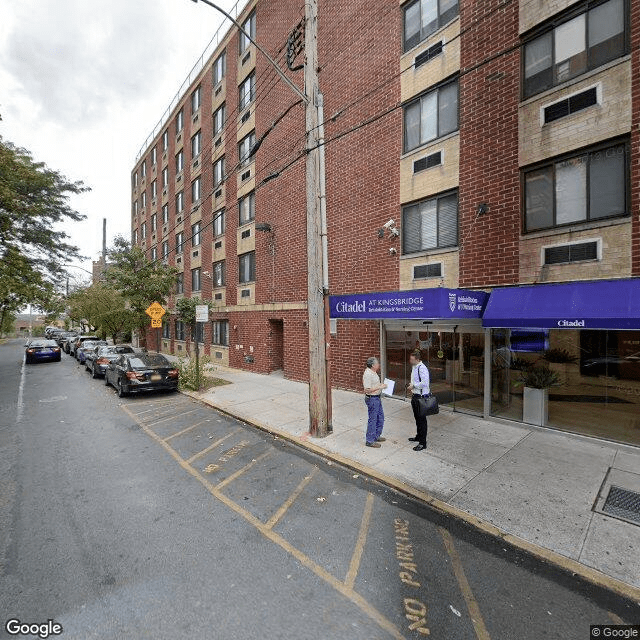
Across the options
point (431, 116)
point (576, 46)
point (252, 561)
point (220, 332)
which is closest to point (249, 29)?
point (431, 116)

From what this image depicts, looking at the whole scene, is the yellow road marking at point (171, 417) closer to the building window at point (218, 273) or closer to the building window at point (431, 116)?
the building window at point (431, 116)

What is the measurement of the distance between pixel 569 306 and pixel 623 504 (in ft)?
11.1

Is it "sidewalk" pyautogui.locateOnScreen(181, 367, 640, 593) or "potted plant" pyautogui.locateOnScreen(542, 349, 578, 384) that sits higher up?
"potted plant" pyautogui.locateOnScreen(542, 349, 578, 384)

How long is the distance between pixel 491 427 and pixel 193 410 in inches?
322

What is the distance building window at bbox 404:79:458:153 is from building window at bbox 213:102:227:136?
1426cm

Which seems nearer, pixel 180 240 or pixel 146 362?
pixel 146 362

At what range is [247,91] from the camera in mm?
18031

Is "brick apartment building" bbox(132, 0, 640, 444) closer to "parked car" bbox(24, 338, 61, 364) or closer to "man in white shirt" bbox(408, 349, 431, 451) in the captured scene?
"man in white shirt" bbox(408, 349, 431, 451)

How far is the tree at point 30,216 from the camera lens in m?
16.0

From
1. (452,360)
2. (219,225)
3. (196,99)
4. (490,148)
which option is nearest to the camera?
(490,148)

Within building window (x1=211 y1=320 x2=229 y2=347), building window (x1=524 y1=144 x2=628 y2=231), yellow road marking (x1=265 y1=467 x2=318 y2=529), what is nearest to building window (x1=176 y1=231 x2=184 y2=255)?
building window (x1=211 y1=320 x2=229 y2=347)

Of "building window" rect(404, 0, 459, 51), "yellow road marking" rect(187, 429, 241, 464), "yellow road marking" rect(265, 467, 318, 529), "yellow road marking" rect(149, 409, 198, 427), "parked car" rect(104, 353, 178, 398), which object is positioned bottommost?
"yellow road marking" rect(149, 409, 198, 427)

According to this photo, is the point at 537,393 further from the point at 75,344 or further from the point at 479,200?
the point at 75,344

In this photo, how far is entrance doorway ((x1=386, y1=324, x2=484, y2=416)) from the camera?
8.99 metres
